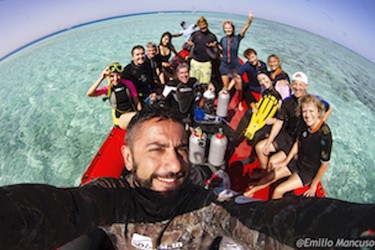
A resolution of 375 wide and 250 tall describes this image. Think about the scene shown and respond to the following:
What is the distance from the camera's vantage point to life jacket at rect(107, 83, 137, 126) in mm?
3578

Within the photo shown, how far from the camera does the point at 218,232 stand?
1107 mm

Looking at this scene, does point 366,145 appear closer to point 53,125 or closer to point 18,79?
point 53,125

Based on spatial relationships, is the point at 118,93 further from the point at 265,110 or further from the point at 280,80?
the point at 280,80

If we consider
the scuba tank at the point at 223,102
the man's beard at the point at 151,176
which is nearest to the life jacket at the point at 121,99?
the scuba tank at the point at 223,102

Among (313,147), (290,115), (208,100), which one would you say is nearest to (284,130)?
(290,115)

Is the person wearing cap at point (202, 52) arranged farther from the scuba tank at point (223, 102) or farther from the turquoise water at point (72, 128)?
the turquoise water at point (72, 128)

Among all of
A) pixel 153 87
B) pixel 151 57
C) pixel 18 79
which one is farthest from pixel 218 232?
pixel 18 79

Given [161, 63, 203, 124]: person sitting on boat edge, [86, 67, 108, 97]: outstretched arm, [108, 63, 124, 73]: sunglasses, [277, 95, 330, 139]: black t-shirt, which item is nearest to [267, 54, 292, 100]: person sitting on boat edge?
[277, 95, 330, 139]: black t-shirt

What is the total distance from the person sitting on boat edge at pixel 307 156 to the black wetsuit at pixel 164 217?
1825 millimetres

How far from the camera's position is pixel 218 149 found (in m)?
2.92

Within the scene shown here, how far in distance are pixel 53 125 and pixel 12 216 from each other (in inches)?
322

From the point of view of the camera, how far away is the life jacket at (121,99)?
358 cm

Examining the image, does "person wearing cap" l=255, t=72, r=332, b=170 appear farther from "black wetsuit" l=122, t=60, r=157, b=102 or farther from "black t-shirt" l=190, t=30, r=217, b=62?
"black t-shirt" l=190, t=30, r=217, b=62

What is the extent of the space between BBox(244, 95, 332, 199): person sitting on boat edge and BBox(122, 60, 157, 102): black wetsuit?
236cm
